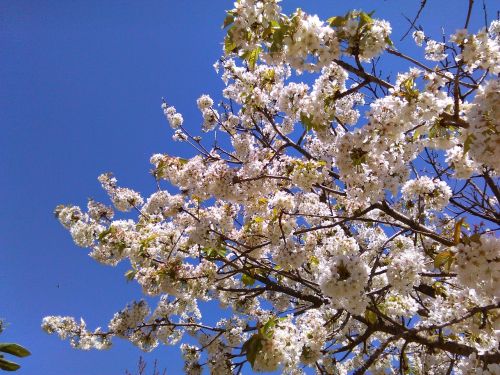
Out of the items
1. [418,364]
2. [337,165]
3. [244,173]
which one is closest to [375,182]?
[337,165]

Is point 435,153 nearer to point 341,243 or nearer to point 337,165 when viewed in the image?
point 341,243

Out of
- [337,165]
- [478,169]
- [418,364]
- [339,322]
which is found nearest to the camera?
[337,165]

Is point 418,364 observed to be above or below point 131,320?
below

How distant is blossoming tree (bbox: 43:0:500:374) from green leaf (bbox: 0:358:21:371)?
1822 mm

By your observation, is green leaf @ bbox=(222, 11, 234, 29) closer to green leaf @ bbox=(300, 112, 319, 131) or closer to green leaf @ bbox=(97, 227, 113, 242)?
green leaf @ bbox=(300, 112, 319, 131)

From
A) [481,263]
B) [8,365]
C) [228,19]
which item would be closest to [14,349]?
[8,365]

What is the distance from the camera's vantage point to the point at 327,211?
6566 millimetres

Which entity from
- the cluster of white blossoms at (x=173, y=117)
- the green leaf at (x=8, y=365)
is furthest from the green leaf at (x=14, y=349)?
the cluster of white blossoms at (x=173, y=117)

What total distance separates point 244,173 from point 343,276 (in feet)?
Answer: 6.20

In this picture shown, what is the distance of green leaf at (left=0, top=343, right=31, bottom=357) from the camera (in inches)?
95.4

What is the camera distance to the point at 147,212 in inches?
258

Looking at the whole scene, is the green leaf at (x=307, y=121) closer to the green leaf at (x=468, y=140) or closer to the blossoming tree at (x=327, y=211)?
the blossoming tree at (x=327, y=211)

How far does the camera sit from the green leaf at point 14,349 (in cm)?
242

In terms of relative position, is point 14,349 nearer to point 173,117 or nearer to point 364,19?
point 364,19
